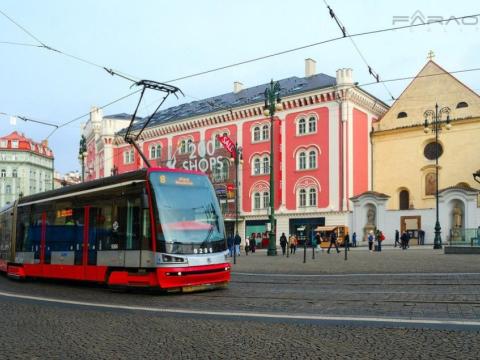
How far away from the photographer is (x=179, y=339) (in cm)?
668

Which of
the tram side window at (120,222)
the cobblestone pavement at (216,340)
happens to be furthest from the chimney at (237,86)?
the cobblestone pavement at (216,340)

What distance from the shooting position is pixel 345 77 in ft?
151

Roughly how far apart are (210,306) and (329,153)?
127ft

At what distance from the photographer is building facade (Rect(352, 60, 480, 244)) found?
41.2m

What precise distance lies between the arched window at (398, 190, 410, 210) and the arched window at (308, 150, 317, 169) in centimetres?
830

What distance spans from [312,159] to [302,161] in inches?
42.7

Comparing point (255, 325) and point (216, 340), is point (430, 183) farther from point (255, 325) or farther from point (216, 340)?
point (216, 340)

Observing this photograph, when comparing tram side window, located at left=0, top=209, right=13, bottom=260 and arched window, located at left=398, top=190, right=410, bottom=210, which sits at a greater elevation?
arched window, located at left=398, top=190, right=410, bottom=210

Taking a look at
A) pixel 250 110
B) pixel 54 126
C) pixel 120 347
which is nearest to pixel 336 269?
pixel 120 347

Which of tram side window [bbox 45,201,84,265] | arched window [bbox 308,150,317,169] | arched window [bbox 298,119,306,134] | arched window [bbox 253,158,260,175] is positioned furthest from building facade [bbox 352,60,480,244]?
tram side window [bbox 45,201,84,265]

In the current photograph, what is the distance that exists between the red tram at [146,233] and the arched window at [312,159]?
117 ft

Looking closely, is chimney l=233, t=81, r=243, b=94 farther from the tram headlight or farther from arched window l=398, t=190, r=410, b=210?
the tram headlight

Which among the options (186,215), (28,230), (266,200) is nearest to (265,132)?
(266,200)

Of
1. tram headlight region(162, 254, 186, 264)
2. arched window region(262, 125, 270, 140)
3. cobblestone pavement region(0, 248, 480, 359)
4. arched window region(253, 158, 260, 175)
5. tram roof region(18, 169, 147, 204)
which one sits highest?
arched window region(262, 125, 270, 140)
